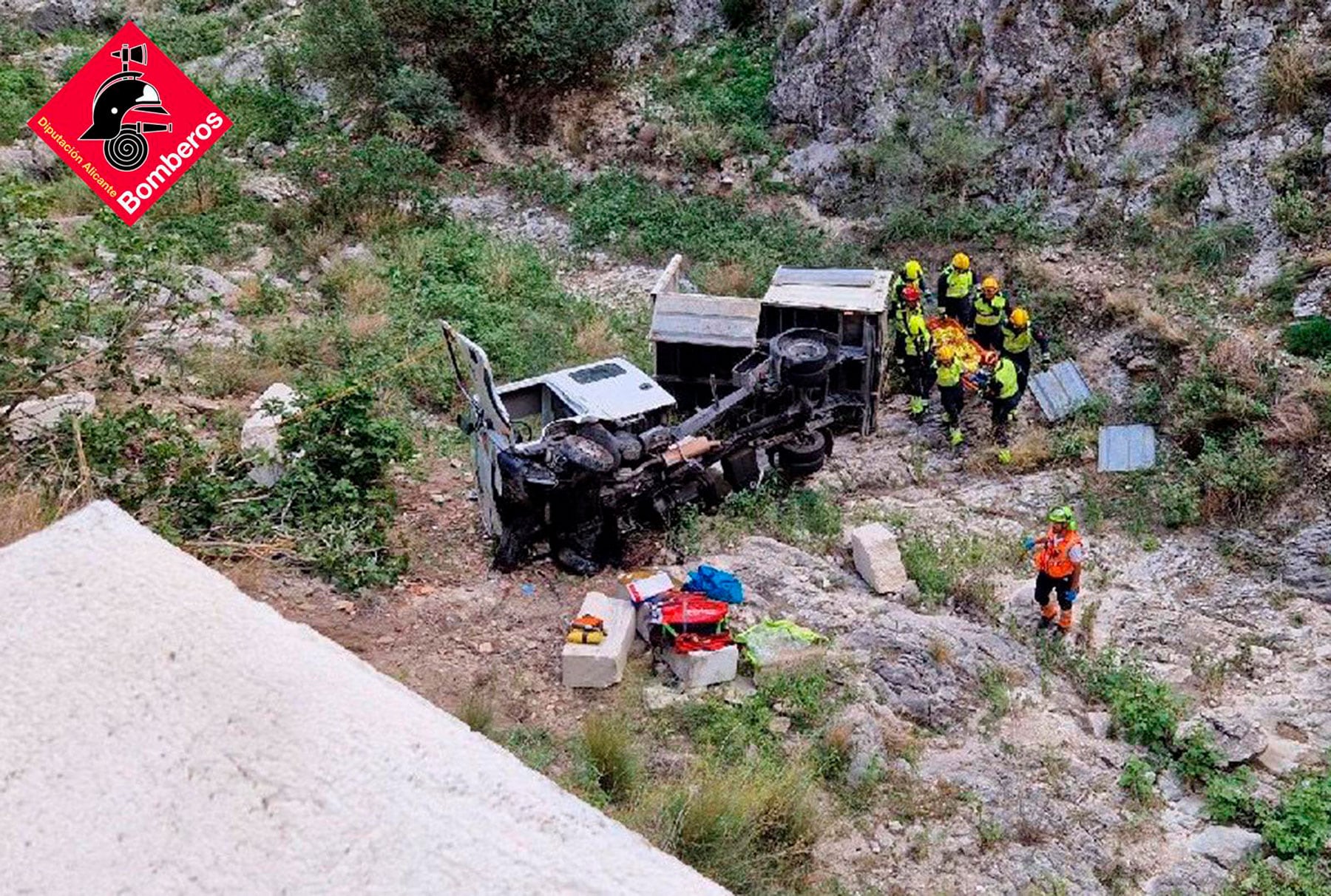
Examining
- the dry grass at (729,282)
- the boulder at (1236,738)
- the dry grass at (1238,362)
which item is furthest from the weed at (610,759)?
the dry grass at (729,282)

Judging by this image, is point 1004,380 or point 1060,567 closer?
point 1060,567

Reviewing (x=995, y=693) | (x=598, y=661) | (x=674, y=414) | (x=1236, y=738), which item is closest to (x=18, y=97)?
(x=674, y=414)

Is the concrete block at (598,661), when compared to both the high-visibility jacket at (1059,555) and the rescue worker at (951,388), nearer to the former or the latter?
the high-visibility jacket at (1059,555)

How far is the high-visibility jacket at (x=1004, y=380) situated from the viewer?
339 inches

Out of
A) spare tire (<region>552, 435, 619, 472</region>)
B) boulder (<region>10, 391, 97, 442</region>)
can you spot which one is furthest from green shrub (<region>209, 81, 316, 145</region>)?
spare tire (<region>552, 435, 619, 472</region>)

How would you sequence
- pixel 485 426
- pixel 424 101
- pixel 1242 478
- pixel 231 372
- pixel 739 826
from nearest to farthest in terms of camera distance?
pixel 739 826, pixel 485 426, pixel 1242 478, pixel 231 372, pixel 424 101

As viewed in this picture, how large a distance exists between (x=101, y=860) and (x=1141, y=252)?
10713 millimetres

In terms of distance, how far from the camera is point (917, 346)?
30.1 ft

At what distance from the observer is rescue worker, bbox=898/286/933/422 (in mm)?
9180

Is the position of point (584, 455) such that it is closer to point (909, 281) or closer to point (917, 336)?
point (917, 336)

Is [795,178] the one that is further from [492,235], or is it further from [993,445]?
[993,445]

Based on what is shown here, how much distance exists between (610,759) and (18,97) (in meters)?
14.7

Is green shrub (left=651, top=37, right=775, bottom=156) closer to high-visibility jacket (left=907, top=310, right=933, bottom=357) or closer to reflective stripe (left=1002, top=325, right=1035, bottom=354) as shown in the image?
high-visibility jacket (left=907, top=310, right=933, bottom=357)

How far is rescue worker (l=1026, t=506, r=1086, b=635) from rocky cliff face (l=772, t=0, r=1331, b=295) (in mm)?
4485
